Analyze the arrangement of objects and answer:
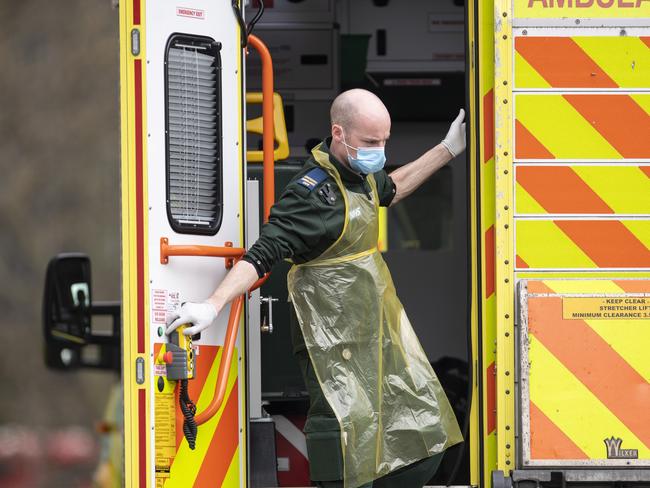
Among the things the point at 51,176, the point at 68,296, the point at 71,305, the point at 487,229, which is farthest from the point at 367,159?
the point at 51,176

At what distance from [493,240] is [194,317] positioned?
106 cm

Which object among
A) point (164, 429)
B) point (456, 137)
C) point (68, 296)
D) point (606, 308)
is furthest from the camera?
point (68, 296)

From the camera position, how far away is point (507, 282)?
3.51 metres

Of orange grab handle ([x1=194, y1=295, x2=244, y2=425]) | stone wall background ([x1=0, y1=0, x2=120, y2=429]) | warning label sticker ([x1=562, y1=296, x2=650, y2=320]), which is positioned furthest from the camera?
stone wall background ([x1=0, y1=0, x2=120, y2=429])

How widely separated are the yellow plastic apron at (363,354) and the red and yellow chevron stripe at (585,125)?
0.56 metres

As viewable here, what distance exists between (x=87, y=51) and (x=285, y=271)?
5.79 m

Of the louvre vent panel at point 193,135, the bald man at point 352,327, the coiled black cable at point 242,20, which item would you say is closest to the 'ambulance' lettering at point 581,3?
the bald man at point 352,327

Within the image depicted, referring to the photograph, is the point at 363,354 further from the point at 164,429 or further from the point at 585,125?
the point at 585,125

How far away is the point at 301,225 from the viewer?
335cm

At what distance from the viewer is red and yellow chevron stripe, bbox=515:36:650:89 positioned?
140 inches

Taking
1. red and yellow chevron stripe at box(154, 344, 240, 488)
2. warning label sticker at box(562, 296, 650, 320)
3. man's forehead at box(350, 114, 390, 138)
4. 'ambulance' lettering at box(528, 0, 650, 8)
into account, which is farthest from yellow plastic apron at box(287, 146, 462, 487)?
'ambulance' lettering at box(528, 0, 650, 8)

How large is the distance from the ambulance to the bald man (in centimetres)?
16

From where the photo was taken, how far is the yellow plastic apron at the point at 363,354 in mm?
3430

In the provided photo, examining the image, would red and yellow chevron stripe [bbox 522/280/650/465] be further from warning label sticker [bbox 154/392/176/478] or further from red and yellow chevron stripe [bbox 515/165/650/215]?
warning label sticker [bbox 154/392/176/478]
